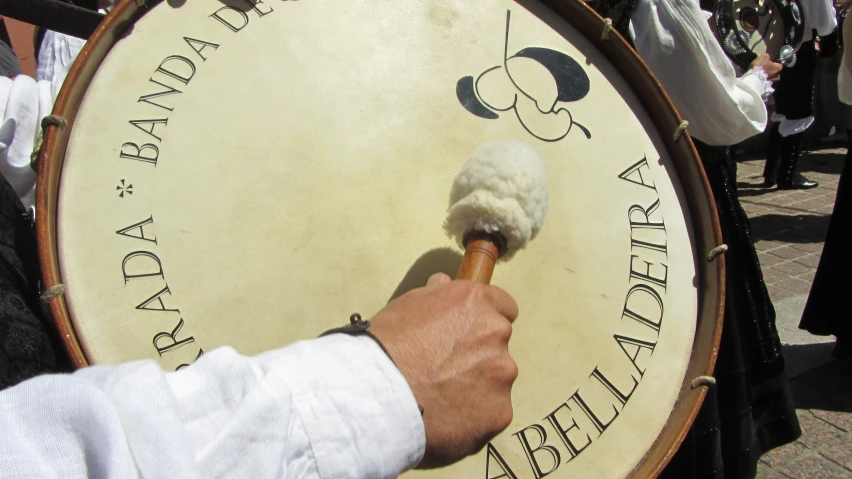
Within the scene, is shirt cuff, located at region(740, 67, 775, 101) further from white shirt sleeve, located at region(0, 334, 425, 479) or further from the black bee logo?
white shirt sleeve, located at region(0, 334, 425, 479)

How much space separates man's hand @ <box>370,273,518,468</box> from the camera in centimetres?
68

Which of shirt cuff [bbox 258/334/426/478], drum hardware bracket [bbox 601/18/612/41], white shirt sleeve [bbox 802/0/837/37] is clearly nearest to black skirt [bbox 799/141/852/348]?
white shirt sleeve [bbox 802/0/837/37]

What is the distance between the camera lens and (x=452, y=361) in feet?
2.31

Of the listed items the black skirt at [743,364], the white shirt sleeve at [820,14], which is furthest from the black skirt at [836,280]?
the white shirt sleeve at [820,14]

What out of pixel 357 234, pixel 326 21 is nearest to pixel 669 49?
pixel 326 21

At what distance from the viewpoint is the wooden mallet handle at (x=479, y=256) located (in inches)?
33.8

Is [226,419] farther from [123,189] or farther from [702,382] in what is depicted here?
[702,382]

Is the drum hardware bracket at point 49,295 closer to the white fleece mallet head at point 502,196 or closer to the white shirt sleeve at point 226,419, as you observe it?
the white shirt sleeve at point 226,419

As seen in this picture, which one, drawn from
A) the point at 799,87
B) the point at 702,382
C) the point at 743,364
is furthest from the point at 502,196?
the point at 799,87

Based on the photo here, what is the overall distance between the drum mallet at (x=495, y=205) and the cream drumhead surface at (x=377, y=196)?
0.12 m

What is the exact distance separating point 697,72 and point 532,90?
40.7 inches

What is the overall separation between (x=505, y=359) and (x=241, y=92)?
1.94 ft

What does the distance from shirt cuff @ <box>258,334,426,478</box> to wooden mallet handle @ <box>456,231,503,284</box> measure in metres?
0.24

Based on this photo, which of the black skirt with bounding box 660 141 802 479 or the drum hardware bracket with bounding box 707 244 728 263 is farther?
the black skirt with bounding box 660 141 802 479
